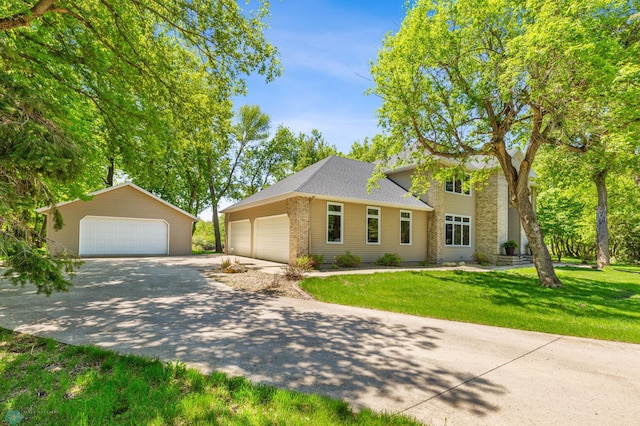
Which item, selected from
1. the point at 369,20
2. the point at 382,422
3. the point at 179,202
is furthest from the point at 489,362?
the point at 179,202

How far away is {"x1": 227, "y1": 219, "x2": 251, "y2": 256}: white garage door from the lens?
19.2m

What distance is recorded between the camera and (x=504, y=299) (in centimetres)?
812

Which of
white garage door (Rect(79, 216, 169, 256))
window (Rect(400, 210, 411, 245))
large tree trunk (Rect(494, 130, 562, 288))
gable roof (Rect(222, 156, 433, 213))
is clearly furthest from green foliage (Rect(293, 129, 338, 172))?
large tree trunk (Rect(494, 130, 562, 288))

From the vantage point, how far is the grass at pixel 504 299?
595cm

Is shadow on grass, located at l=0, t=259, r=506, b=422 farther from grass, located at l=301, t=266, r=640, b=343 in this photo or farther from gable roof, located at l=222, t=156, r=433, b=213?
gable roof, located at l=222, t=156, r=433, b=213

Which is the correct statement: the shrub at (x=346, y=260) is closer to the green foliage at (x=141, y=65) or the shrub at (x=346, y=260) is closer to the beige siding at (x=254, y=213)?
the beige siding at (x=254, y=213)

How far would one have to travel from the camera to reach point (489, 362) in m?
3.98

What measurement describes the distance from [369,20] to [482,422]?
1224 cm

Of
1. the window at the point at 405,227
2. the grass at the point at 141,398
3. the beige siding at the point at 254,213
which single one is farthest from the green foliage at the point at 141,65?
the window at the point at 405,227

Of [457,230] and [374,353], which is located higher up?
[457,230]

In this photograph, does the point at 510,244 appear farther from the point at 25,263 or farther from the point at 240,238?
the point at 25,263

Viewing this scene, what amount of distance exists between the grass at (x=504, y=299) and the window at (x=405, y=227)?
15.2 feet

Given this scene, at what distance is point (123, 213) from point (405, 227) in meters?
16.5

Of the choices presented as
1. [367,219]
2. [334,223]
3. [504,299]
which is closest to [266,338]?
[504,299]
